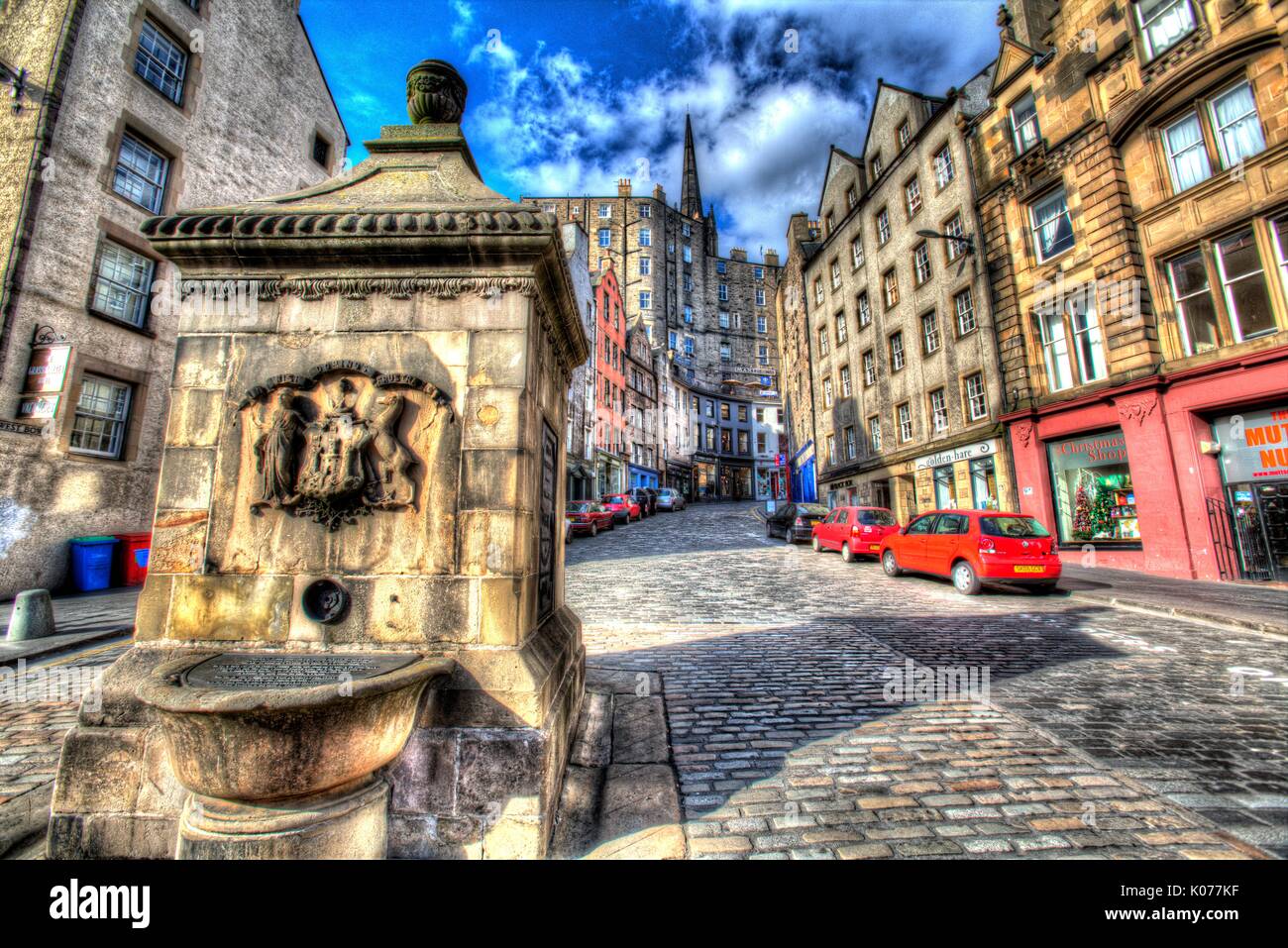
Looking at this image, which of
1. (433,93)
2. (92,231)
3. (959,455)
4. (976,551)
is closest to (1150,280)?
(959,455)

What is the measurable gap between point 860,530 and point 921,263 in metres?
12.0

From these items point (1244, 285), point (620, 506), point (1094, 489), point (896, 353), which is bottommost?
point (1094, 489)

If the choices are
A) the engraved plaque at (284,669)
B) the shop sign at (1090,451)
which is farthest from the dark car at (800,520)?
the engraved plaque at (284,669)

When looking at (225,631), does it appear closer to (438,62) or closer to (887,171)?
(438,62)

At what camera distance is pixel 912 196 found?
2145 centimetres

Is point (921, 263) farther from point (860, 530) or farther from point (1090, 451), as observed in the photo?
point (860, 530)

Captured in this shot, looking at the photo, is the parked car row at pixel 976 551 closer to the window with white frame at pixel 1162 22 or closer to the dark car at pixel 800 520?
the dark car at pixel 800 520

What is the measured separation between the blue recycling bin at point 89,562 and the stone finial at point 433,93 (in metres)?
12.9

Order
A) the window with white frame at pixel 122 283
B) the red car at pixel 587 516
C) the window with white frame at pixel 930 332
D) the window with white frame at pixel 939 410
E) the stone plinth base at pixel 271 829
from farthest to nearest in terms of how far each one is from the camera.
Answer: the red car at pixel 587 516 < the window with white frame at pixel 930 332 < the window with white frame at pixel 939 410 < the window with white frame at pixel 122 283 < the stone plinth base at pixel 271 829

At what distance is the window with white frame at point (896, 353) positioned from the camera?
22.0 m

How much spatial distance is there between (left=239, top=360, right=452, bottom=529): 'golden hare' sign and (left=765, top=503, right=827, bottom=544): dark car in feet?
63.5

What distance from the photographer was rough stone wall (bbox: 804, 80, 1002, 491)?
1828 cm

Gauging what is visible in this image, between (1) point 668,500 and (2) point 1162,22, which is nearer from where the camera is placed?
(2) point 1162,22
